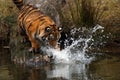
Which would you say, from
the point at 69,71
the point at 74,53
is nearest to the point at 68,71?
the point at 69,71

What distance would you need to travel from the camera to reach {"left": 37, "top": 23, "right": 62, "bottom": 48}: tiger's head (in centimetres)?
923

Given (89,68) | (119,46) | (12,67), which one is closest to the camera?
(89,68)

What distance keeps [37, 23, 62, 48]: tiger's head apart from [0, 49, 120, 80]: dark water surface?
1.79 feet

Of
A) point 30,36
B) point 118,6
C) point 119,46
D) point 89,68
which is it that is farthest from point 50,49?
point 118,6

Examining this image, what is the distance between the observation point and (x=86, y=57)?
9.62 m

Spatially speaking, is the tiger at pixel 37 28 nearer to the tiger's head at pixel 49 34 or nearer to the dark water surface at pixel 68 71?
the tiger's head at pixel 49 34

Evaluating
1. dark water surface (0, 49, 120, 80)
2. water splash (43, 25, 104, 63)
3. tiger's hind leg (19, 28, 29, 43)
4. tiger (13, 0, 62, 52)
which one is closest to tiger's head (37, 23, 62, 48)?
tiger (13, 0, 62, 52)

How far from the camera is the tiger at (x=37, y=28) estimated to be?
9.27m

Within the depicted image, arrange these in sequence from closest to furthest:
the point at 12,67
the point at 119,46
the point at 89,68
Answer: the point at 89,68 → the point at 12,67 → the point at 119,46

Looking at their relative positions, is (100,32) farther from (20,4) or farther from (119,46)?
(20,4)

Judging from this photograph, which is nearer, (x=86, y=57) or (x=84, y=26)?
(x=86, y=57)

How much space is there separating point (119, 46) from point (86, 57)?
1.27 meters

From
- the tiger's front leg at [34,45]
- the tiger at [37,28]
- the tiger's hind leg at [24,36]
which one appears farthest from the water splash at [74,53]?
the tiger's hind leg at [24,36]

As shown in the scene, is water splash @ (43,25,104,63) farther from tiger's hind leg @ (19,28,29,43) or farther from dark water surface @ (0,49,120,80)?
tiger's hind leg @ (19,28,29,43)
